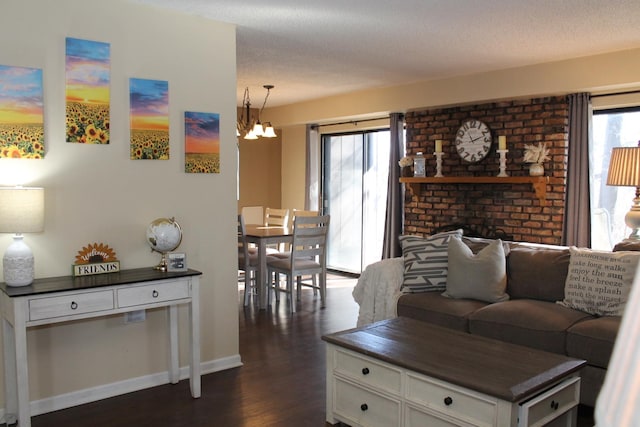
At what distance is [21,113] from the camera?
10.1ft

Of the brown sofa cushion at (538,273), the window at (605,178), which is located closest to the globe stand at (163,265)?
the brown sofa cushion at (538,273)

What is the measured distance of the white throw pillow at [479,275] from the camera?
3895 millimetres

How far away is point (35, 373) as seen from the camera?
126 inches

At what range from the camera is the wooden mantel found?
5309 millimetres

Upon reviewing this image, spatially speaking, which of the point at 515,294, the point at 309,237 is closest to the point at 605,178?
the point at 515,294

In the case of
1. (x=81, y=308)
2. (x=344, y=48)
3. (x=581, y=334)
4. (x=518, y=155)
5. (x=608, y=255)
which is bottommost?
(x=581, y=334)

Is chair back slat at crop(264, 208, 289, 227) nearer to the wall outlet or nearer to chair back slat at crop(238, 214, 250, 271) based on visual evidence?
chair back slat at crop(238, 214, 250, 271)

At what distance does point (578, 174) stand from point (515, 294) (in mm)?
1811

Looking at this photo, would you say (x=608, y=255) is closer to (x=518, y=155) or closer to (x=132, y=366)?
(x=518, y=155)

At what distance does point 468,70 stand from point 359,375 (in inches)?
147

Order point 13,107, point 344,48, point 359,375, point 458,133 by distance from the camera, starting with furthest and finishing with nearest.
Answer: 1. point 458,133
2. point 344,48
3. point 13,107
4. point 359,375

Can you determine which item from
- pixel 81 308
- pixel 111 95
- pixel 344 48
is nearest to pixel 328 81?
pixel 344 48

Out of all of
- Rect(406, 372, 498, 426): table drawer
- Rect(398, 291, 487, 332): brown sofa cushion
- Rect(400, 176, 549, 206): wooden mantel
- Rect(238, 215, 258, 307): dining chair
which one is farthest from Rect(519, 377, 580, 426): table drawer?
Rect(238, 215, 258, 307): dining chair

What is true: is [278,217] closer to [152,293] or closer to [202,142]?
[202,142]
